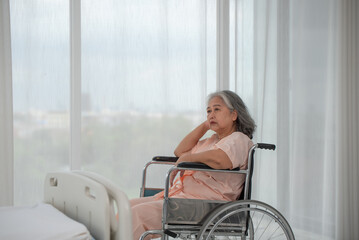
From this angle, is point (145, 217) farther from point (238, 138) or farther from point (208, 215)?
point (238, 138)

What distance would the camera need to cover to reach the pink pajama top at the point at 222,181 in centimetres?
214

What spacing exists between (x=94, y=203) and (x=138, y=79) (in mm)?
1741

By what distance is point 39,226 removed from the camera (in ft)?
3.82

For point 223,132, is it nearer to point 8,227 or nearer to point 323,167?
point 323,167

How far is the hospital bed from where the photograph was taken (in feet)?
3.71

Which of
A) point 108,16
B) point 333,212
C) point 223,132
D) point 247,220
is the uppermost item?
point 108,16

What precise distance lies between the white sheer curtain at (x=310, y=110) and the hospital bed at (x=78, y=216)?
1905 mm

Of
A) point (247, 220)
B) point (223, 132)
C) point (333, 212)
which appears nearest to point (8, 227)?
point (247, 220)

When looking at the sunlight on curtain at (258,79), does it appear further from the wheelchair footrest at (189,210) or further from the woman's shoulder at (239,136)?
the wheelchair footrest at (189,210)

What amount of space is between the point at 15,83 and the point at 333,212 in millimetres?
2272

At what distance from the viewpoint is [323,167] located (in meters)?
3.01

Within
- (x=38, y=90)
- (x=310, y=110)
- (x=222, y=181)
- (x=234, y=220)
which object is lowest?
(x=234, y=220)

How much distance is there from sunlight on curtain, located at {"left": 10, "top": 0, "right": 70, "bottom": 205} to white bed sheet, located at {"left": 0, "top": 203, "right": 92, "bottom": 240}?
1.41 metres

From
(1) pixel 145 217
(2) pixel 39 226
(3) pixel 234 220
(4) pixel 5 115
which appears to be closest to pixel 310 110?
(3) pixel 234 220
